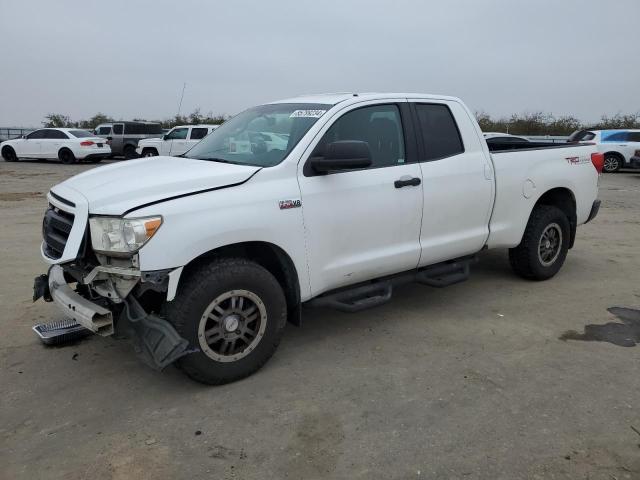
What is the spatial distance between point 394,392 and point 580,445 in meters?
1.08

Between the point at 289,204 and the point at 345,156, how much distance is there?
1.60 feet

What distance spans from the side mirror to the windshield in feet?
1.02

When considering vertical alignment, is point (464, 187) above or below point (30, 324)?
above

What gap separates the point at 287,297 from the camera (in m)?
3.89

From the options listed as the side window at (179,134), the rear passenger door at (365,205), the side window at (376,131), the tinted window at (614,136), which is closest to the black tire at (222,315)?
the rear passenger door at (365,205)

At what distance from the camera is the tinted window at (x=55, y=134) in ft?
73.4

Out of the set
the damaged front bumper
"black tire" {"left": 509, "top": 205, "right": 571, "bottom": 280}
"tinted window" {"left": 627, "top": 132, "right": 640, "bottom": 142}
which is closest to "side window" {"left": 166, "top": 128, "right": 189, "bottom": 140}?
"tinted window" {"left": 627, "top": 132, "right": 640, "bottom": 142}

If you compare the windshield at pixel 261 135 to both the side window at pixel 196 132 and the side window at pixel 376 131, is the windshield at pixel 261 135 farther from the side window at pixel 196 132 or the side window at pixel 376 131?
the side window at pixel 196 132

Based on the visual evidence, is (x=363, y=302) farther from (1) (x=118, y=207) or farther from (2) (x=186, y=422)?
(1) (x=118, y=207)

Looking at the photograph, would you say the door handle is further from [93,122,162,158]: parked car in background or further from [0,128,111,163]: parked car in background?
[93,122,162,158]: parked car in background

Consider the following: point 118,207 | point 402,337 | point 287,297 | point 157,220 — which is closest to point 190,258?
point 157,220

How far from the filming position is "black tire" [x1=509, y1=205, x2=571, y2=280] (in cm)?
555

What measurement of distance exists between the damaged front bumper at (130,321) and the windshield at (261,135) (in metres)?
1.21

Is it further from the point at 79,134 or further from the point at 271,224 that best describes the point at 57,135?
the point at 271,224
